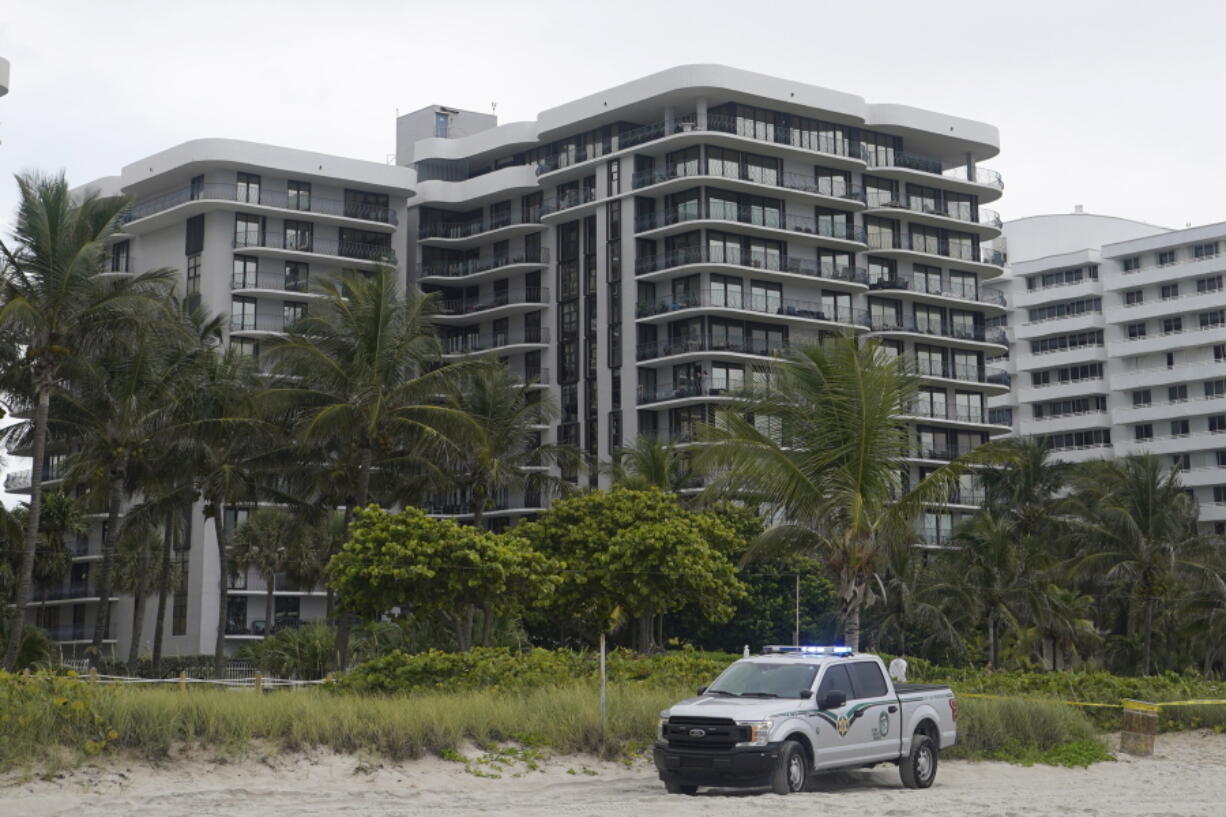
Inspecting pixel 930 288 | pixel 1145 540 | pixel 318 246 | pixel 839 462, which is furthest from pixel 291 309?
pixel 839 462

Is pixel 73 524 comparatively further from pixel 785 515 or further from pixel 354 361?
pixel 785 515

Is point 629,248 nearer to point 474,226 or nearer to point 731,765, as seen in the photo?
point 474,226

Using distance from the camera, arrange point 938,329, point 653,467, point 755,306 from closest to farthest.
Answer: point 653,467 → point 755,306 → point 938,329

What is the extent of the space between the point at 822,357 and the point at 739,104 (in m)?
51.9

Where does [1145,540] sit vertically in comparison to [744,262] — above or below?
below

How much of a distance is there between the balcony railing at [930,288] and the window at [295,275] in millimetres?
29558

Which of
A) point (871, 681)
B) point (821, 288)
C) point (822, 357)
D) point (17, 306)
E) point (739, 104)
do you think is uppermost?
point (739, 104)

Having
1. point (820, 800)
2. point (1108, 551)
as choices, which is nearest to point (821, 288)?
point (1108, 551)

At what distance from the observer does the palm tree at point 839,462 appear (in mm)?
29328

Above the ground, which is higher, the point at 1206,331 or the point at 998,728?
the point at 1206,331

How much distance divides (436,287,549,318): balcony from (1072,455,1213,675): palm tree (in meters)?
32.7

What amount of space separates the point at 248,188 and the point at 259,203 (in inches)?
37.3

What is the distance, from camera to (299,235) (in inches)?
3223

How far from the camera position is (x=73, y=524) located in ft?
250
